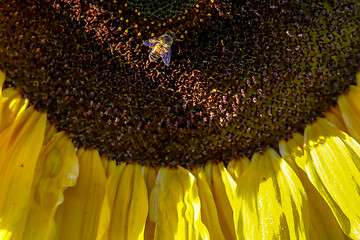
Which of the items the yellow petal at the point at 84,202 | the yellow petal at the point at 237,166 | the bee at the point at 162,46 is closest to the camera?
the bee at the point at 162,46

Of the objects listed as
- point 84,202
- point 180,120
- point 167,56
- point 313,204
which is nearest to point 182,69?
point 167,56

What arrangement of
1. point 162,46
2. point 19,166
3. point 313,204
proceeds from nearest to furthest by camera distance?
point 162,46 → point 19,166 → point 313,204

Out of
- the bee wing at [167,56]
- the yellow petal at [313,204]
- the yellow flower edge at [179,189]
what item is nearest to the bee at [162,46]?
the bee wing at [167,56]

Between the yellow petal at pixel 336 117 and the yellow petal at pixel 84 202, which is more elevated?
the yellow petal at pixel 84 202

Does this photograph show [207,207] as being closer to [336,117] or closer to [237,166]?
[237,166]

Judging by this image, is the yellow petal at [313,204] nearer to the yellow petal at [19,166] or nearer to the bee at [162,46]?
the bee at [162,46]

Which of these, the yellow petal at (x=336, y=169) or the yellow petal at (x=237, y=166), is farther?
the yellow petal at (x=237, y=166)
